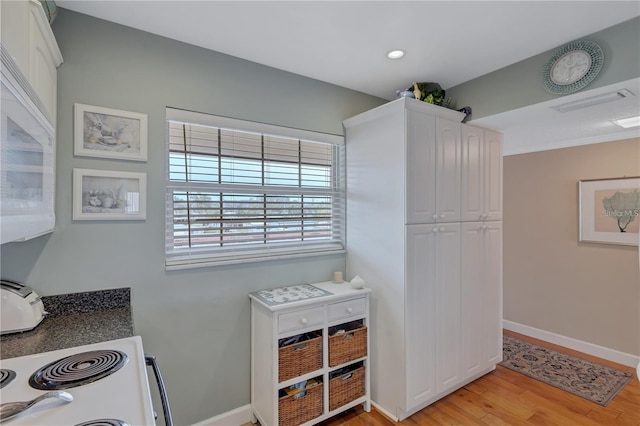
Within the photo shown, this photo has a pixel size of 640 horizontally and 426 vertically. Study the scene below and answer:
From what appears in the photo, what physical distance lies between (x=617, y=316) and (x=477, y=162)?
210 centimetres

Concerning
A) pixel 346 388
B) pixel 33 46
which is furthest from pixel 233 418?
pixel 33 46

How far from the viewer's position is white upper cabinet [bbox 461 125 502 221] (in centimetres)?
246

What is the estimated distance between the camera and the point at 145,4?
1576 mm

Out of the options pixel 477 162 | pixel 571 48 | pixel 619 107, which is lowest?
pixel 477 162

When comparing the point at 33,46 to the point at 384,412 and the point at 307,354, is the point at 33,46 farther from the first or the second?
the point at 384,412

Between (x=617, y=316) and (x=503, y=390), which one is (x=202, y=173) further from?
(x=617, y=316)

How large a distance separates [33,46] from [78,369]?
121 centimetres

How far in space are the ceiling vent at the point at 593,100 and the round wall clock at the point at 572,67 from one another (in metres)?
0.16

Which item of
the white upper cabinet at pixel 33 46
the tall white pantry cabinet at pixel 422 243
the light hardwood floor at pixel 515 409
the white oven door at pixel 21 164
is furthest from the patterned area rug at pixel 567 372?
the white upper cabinet at pixel 33 46

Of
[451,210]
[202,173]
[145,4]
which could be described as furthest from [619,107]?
[145,4]

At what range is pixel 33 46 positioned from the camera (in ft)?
3.84

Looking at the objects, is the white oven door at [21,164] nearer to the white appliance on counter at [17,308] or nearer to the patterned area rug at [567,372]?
the white appliance on counter at [17,308]

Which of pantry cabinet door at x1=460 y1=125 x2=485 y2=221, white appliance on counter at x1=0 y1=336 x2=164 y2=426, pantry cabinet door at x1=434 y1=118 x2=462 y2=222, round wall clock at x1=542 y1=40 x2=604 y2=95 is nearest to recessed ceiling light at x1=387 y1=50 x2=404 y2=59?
pantry cabinet door at x1=434 y1=118 x2=462 y2=222

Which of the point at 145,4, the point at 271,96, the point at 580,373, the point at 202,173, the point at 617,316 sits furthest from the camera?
the point at 617,316
